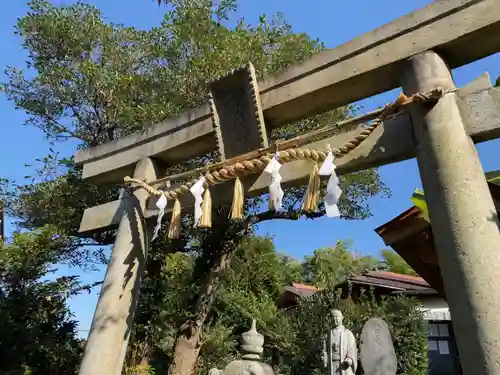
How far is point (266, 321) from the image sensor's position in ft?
42.7

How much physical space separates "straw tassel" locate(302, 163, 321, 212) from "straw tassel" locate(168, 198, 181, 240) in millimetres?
1199

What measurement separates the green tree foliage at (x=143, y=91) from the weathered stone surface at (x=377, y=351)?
9.89 ft

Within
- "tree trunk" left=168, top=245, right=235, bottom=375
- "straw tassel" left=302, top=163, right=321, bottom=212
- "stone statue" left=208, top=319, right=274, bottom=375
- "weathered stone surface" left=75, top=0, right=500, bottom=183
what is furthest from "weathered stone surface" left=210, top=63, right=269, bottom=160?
"tree trunk" left=168, top=245, right=235, bottom=375

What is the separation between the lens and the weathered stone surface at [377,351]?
6.13 m

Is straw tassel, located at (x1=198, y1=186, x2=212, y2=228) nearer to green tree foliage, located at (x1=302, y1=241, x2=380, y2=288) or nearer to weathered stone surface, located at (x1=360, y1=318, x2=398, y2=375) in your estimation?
weathered stone surface, located at (x1=360, y1=318, x2=398, y2=375)

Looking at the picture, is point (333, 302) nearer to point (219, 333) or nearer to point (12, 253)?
point (219, 333)

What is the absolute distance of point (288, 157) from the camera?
10.9 ft

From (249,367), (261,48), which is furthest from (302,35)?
(249,367)

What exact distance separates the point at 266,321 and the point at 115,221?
378 inches

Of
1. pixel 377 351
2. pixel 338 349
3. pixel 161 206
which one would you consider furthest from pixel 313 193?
pixel 338 349

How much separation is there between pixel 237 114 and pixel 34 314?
7.98 metres

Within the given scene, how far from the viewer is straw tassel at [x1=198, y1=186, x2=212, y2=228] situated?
3495mm

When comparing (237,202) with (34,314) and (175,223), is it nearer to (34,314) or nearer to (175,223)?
(175,223)

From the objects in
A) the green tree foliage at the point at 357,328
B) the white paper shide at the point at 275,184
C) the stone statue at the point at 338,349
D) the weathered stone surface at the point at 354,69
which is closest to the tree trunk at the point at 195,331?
the stone statue at the point at 338,349
